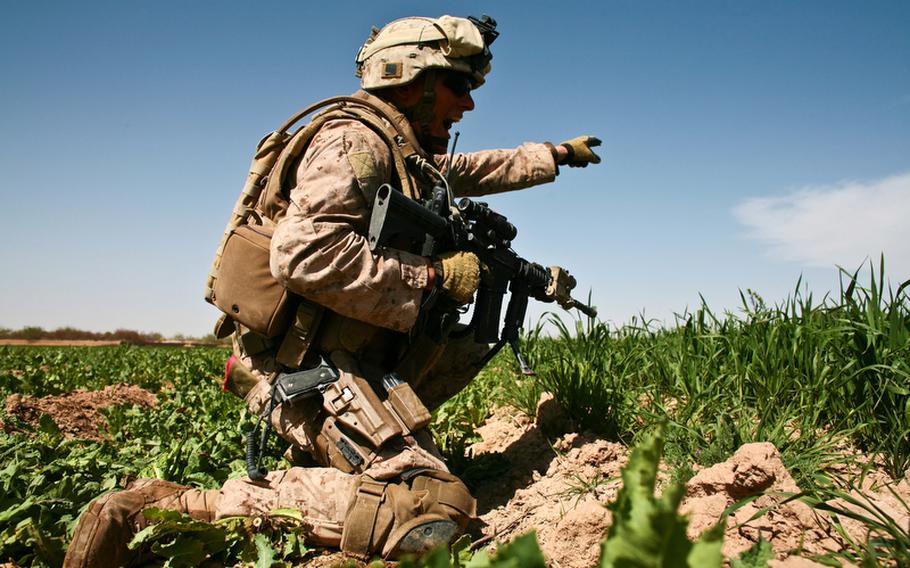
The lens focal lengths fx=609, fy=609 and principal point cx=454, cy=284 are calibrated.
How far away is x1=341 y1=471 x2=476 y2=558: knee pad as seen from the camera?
2258 millimetres

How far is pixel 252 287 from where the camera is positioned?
8.98ft

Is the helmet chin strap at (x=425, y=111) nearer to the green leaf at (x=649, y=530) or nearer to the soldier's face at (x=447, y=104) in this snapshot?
the soldier's face at (x=447, y=104)

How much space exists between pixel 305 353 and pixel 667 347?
6.95 ft

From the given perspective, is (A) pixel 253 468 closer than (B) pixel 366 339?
Yes

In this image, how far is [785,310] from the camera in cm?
313

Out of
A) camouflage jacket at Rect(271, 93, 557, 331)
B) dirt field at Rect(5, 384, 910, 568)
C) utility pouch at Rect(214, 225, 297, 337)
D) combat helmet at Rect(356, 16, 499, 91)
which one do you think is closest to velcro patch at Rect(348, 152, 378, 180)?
camouflage jacket at Rect(271, 93, 557, 331)

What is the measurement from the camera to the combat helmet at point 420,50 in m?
3.26

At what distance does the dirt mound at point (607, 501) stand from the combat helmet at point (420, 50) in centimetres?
213

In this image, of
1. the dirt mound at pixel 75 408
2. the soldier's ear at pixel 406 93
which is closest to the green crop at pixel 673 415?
the dirt mound at pixel 75 408

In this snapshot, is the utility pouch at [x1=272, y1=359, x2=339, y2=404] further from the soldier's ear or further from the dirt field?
the soldier's ear

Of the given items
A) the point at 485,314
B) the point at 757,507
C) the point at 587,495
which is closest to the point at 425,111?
the point at 485,314

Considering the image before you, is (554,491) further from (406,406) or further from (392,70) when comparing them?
(392,70)

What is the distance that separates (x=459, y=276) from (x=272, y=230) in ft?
2.99

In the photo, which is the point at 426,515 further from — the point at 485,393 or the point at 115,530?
the point at 485,393
